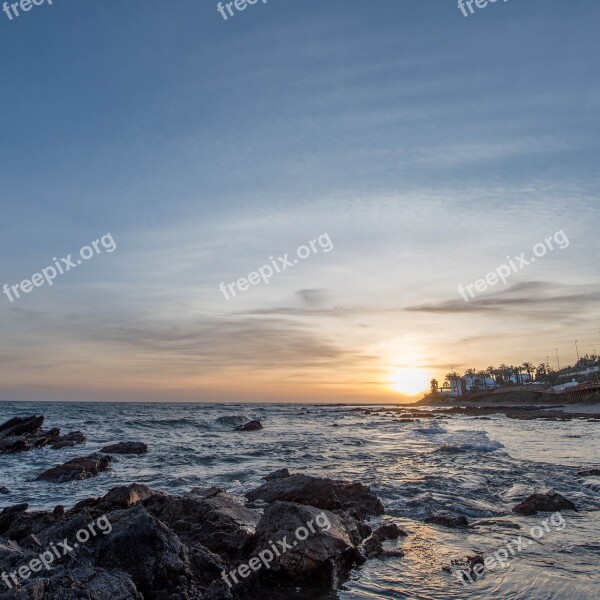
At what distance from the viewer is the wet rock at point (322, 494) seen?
12789 mm

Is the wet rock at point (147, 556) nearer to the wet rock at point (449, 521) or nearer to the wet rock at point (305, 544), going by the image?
the wet rock at point (305, 544)

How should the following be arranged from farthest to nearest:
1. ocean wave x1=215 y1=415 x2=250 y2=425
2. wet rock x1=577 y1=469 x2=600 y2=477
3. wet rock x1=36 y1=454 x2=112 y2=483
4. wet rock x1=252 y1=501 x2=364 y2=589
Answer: ocean wave x1=215 y1=415 x2=250 y2=425, wet rock x1=36 y1=454 x2=112 y2=483, wet rock x1=577 y1=469 x2=600 y2=477, wet rock x1=252 y1=501 x2=364 y2=589

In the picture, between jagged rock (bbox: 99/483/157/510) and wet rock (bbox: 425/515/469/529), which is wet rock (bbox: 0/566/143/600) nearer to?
jagged rock (bbox: 99/483/157/510)

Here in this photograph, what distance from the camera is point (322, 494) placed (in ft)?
42.2

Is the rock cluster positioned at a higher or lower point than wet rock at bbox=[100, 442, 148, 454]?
higher

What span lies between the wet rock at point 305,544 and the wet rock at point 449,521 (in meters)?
3.38

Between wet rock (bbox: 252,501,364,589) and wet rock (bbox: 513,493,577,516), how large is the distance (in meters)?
5.87

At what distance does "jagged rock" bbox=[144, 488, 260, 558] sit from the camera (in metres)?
9.81

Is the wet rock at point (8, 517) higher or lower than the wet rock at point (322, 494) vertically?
higher

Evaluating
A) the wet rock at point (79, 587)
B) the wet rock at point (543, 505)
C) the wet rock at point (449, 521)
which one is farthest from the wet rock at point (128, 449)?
the wet rock at point (79, 587)

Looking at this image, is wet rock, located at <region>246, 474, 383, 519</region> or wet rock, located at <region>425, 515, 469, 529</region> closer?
wet rock, located at <region>425, 515, 469, 529</region>

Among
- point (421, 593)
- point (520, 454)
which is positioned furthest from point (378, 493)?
point (520, 454)

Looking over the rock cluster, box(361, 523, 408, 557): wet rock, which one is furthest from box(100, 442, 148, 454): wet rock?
box(361, 523, 408, 557): wet rock

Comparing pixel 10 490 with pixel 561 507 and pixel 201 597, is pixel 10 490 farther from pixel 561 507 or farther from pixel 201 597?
pixel 561 507
